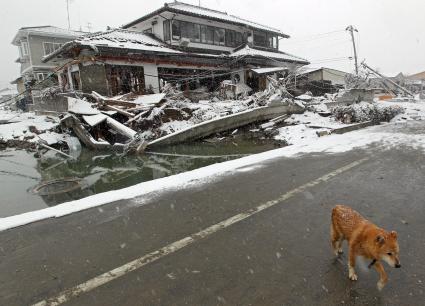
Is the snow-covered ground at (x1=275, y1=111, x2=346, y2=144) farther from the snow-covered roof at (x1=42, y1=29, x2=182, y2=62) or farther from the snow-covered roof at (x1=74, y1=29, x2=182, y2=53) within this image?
the snow-covered roof at (x1=74, y1=29, x2=182, y2=53)

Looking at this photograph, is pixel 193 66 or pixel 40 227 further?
pixel 193 66

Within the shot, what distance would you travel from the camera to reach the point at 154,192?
642 cm

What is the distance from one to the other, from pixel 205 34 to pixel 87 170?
19.8 m

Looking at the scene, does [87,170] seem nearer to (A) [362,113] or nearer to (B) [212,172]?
(B) [212,172]

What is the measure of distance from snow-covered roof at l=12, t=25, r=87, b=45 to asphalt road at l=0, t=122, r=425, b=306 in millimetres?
34924

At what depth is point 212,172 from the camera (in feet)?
25.7

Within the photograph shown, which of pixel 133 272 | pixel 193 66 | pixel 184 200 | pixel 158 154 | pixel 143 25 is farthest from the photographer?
pixel 143 25

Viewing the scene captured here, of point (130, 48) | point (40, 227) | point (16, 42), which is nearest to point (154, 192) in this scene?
point (40, 227)

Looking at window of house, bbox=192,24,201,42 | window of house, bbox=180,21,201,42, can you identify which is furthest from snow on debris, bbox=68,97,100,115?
window of house, bbox=192,24,201,42

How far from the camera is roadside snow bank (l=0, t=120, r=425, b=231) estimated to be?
5.50 metres

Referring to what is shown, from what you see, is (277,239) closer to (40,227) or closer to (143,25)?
(40,227)

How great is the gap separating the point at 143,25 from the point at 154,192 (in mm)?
23966

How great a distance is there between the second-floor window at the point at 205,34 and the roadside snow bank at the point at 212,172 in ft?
55.8

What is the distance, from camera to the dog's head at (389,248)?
2686mm
